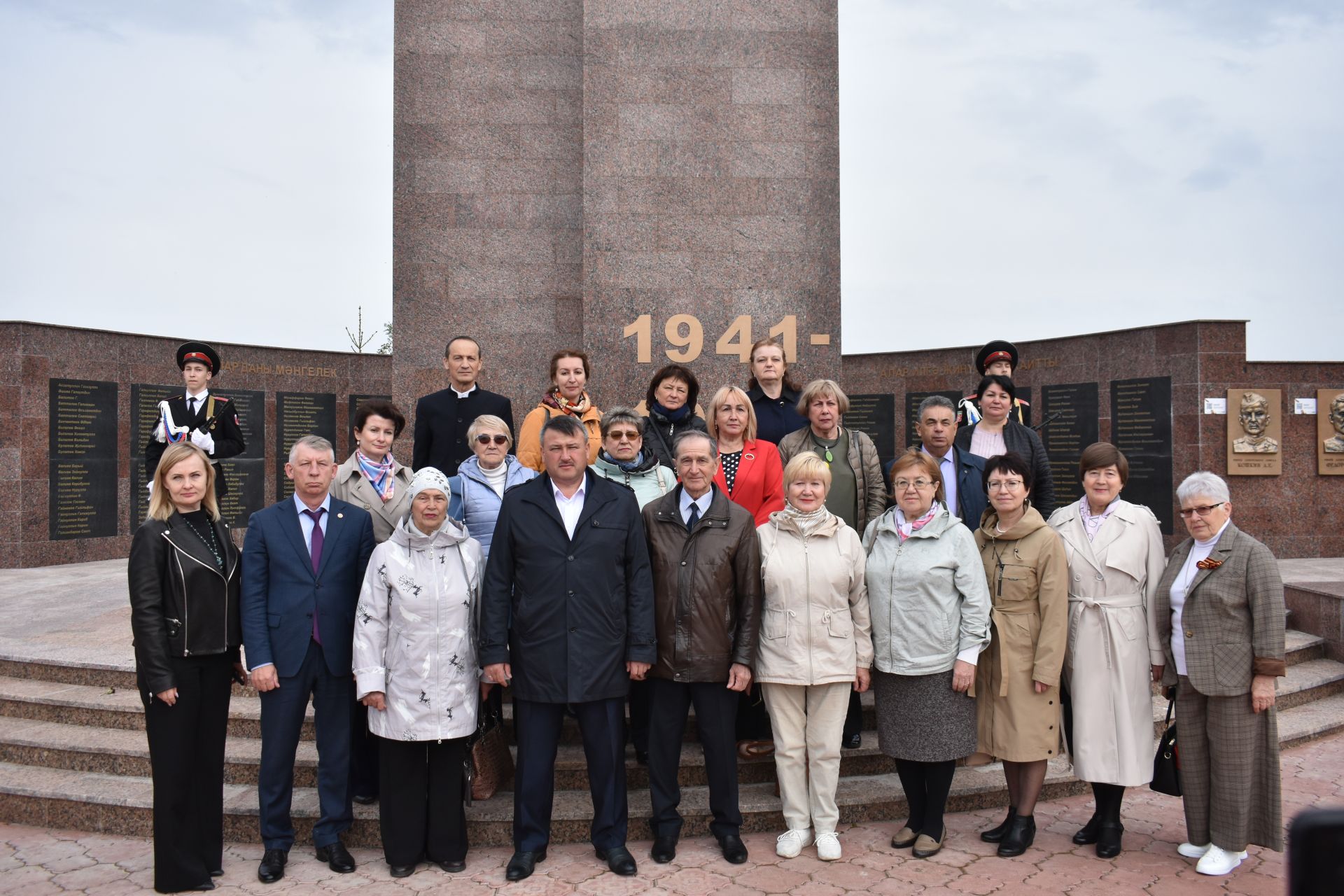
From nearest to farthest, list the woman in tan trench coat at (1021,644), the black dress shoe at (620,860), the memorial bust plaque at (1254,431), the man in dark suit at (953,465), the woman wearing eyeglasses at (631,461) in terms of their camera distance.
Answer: the black dress shoe at (620,860), the woman in tan trench coat at (1021,644), the woman wearing eyeglasses at (631,461), the man in dark suit at (953,465), the memorial bust plaque at (1254,431)

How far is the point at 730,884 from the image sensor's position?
3.76m

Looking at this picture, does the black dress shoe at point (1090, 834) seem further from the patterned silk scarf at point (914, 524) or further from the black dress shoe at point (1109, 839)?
the patterned silk scarf at point (914, 524)

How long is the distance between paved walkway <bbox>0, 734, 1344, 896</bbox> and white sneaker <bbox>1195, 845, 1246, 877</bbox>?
34 millimetres

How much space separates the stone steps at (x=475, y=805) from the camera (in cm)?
424

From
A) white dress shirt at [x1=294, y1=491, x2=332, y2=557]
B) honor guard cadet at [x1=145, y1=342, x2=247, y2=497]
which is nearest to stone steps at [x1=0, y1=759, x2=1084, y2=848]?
white dress shirt at [x1=294, y1=491, x2=332, y2=557]

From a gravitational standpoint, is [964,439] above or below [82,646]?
above

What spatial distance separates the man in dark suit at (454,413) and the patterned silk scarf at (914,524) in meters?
2.34

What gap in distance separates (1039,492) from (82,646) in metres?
5.94

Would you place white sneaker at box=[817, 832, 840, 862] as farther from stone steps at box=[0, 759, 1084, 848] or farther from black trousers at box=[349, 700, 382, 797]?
black trousers at box=[349, 700, 382, 797]

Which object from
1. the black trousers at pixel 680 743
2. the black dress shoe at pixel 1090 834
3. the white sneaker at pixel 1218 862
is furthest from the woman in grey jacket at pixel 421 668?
the white sneaker at pixel 1218 862

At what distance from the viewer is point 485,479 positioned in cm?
439

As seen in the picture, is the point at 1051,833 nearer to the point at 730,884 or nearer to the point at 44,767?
the point at 730,884

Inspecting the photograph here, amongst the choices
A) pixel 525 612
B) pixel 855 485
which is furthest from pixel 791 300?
pixel 525 612

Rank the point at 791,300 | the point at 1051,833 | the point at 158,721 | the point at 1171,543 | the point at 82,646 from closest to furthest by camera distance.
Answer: the point at 158,721
the point at 1051,833
the point at 82,646
the point at 791,300
the point at 1171,543
